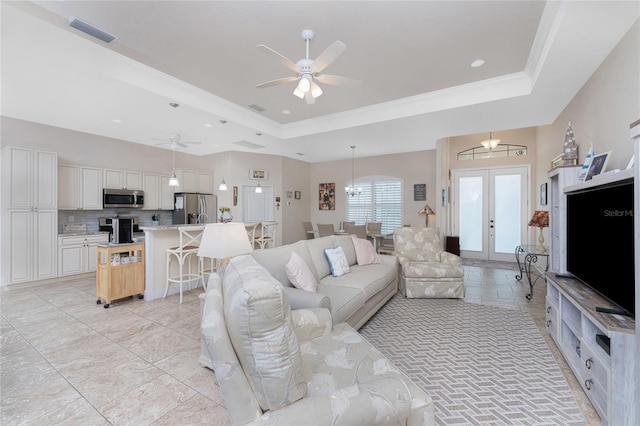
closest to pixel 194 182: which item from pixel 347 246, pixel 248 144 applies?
pixel 248 144

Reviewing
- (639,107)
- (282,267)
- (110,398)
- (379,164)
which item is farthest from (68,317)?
(379,164)

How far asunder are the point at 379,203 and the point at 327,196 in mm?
1755

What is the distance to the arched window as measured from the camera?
7836 mm

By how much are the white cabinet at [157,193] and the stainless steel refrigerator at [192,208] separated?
176mm

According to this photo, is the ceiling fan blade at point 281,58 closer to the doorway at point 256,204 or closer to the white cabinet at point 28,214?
the white cabinet at point 28,214

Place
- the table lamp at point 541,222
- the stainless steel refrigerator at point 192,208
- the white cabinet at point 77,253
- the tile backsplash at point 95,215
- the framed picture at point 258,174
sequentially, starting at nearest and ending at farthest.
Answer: the table lamp at point 541,222 → the white cabinet at point 77,253 → the tile backsplash at point 95,215 → the stainless steel refrigerator at point 192,208 → the framed picture at point 258,174

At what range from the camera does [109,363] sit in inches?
90.0

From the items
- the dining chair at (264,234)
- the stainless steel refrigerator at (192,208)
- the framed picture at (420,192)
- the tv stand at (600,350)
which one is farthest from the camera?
the framed picture at (420,192)

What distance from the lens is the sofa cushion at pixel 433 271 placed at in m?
3.79

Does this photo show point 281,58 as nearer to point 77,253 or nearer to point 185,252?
point 185,252

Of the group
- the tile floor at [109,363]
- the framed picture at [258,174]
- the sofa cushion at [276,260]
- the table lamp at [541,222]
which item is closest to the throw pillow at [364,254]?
the sofa cushion at [276,260]

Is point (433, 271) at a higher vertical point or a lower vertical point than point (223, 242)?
lower

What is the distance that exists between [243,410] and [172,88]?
4116 mm

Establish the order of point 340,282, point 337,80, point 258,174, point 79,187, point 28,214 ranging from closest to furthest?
point 337,80
point 340,282
point 28,214
point 79,187
point 258,174
